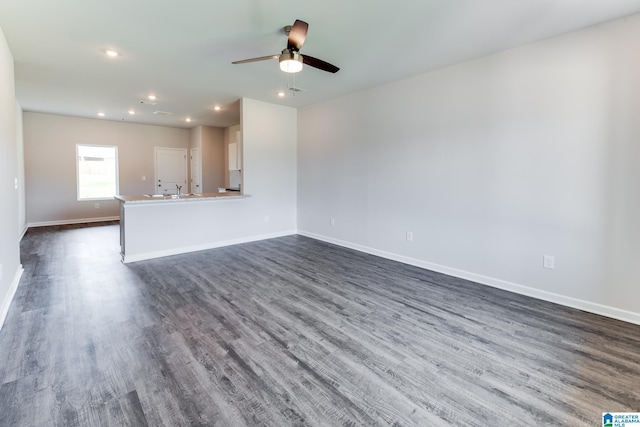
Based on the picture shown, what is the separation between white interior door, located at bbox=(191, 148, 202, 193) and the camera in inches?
345

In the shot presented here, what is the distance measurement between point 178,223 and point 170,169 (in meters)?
4.61

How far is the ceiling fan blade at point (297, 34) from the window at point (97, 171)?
7.50 metres

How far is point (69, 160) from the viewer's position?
24.0 ft

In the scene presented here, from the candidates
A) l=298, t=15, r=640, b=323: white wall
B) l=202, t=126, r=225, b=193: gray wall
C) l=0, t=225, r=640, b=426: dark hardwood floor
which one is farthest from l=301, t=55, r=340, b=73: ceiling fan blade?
l=202, t=126, r=225, b=193: gray wall

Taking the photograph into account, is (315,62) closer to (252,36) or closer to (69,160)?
(252,36)

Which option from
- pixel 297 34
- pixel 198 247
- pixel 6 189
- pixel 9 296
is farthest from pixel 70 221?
Answer: pixel 297 34

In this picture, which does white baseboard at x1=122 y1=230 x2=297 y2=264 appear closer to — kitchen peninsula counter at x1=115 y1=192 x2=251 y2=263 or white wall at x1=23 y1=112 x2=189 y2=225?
kitchen peninsula counter at x1=115 y1=192 x2=251 y2=263

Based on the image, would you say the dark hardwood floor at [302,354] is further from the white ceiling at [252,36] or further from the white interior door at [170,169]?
the white interior door at [170,169]

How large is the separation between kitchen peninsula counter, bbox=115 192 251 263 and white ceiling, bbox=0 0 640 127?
1854 mm

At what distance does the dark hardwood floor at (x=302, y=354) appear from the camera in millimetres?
1683

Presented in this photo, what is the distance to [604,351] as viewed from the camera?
226 cm

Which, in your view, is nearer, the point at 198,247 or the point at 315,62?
the point at 315,62

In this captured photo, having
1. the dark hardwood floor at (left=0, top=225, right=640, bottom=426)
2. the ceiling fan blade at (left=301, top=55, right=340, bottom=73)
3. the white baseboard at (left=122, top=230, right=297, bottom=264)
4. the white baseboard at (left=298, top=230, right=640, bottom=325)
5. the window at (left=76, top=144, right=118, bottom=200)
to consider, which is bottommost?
the dark hardwood floor at (left=0, top=225, right=640, bottom=426)

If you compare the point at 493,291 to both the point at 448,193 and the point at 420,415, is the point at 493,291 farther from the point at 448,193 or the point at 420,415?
the point at 420,415
